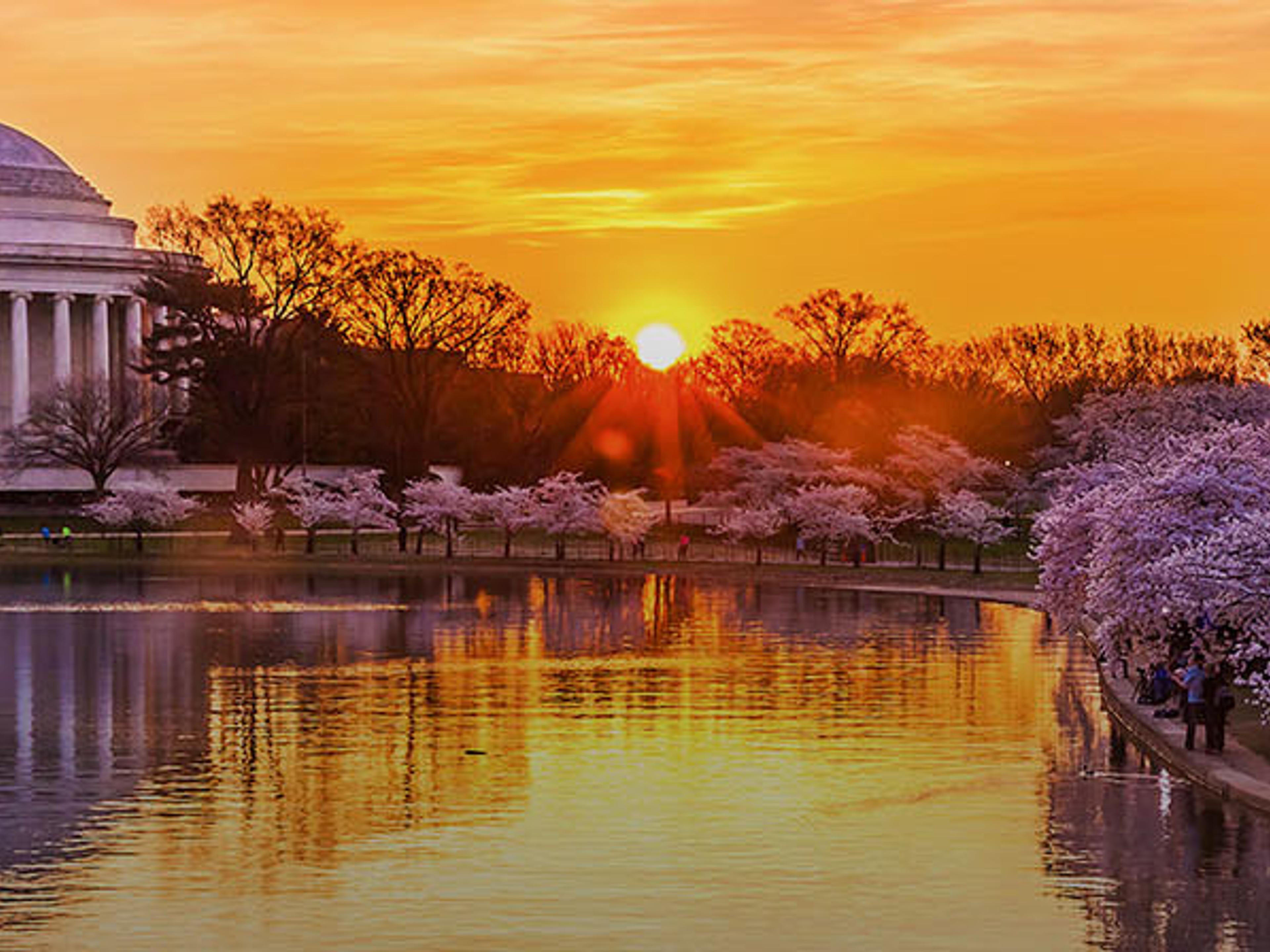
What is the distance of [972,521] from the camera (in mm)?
94688

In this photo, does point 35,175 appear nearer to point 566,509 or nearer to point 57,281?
point 57,281

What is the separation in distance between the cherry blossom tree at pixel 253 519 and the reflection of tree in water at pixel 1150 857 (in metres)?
71.4

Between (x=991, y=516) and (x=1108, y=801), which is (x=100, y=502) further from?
(x=1108, y=801)

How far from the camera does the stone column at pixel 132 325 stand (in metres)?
145

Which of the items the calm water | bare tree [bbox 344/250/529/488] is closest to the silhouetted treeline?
bare tree [bbox 344/250/529/488]

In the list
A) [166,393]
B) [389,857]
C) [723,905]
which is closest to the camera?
[723,905]

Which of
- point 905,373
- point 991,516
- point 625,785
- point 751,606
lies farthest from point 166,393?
point 625,785

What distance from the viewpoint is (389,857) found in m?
29.7

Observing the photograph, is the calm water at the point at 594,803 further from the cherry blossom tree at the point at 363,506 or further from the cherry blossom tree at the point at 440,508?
the cherry blossom tree at the point at 363,506

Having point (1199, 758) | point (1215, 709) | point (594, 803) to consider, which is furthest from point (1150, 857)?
point (1215, 709)

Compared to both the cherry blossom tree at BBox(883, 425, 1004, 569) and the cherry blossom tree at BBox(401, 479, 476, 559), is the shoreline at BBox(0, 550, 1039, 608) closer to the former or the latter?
the cherry blossom tree at BBox(401, 479, 476, 559)

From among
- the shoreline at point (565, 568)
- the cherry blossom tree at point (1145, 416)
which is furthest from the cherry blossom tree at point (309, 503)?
the cherry blossom tree at point (1145, 416)

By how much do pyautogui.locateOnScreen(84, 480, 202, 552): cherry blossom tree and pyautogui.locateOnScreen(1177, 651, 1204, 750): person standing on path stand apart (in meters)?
77.3

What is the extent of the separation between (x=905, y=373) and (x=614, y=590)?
244 ft
